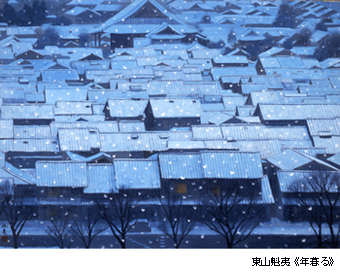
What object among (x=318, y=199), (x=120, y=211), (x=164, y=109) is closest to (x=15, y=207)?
(x=120, y=211)

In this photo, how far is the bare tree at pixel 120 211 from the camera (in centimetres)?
Answer: 281

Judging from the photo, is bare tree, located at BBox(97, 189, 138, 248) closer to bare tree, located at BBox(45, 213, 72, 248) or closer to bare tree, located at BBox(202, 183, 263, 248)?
bare tree, located at BBox(45, 213, 72, 248)

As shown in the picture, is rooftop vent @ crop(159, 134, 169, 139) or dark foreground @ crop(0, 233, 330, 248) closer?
dark foreground @ crop(0, 233, 330, 248)

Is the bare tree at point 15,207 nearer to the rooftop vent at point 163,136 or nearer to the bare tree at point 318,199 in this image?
the rooftop vent at point 163,136

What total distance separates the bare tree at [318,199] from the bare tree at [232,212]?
305 mm

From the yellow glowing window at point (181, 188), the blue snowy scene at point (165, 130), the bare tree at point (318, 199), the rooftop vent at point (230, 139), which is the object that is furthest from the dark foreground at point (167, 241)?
the rooftop vent at point (230, 139)

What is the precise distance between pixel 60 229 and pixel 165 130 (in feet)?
3.33

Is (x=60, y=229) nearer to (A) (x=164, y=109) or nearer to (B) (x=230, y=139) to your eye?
(A) (x=164, y=109)

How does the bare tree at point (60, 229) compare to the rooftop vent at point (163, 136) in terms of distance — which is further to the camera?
the rooftop vent at point (163, 136)

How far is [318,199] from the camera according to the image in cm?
279

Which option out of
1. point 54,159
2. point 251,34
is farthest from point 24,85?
point 251,34

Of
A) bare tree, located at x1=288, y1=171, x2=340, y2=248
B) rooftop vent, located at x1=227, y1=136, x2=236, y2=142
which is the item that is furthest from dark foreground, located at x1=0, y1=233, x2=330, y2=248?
rooftop vent, located at x1=227, y1=136, x2=236, y2=142

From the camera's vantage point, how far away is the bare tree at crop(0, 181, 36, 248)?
2.75m
